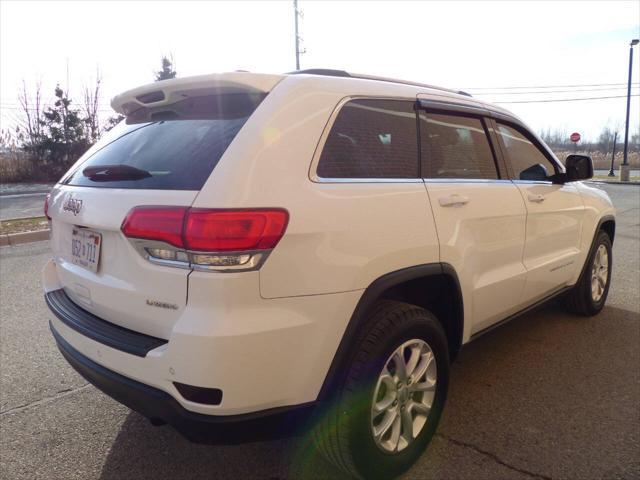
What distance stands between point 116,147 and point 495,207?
210 centimetres

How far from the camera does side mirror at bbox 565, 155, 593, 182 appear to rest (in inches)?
146

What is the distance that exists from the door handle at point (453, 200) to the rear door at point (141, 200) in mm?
1054

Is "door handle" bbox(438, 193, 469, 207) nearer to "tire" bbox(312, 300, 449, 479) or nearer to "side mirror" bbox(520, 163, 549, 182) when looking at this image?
"tire" bbox(312, 300, 449, 479)

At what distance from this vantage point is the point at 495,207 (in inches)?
111

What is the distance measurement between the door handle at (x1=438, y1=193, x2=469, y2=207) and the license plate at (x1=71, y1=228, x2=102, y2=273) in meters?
1.62

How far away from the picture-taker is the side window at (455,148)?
2.57 m

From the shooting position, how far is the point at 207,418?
1.75 m

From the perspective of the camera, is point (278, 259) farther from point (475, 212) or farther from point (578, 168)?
point (578, 168)

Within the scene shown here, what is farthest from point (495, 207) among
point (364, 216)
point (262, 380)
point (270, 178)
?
point (262, 380)

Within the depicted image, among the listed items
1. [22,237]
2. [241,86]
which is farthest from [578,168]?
[22,237]

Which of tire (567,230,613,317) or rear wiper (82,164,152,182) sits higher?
A: rear wiper (82,164,152,182)

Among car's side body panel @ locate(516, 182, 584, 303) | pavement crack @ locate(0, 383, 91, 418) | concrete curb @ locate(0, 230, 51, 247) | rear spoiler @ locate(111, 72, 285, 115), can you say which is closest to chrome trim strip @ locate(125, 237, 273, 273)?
rear spoiler @ locate(111, 72, 285, 115)

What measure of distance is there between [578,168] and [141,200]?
10.8 ft

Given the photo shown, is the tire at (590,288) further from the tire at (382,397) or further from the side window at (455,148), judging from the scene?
the tire at (382,397)
